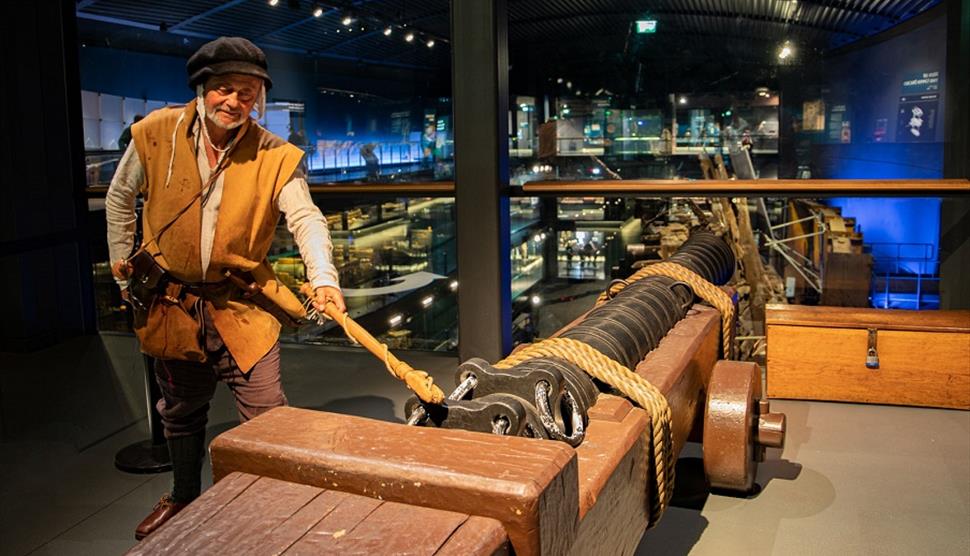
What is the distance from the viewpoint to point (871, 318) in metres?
3.18

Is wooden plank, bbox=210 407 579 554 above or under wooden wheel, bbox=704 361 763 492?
above

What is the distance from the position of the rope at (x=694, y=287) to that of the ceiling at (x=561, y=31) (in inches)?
53.0

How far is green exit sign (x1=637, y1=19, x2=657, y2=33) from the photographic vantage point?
3.86m

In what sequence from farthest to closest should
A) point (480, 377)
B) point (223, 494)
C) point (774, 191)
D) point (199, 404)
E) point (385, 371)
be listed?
point (385, 371) → point (774, 191) → point (199, 404) → point (480, 377) → point (223, 494)

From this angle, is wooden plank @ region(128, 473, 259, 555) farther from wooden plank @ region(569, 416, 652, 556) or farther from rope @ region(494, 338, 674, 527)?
rope @ region(494, 338, 674, 527)

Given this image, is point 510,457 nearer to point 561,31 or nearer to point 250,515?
point 250,515

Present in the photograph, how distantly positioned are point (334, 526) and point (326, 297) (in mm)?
967

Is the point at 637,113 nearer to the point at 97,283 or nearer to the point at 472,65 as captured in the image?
the point at 472,65

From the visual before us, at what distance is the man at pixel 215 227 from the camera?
1994 mm

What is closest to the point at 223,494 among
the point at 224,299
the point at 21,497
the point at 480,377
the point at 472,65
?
the point at 480,377

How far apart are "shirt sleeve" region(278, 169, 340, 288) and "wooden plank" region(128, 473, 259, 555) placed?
0.92 meters

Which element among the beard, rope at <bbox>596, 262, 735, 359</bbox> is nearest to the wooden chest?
rope at <bbox>596, 262, 735, 359</bbox>

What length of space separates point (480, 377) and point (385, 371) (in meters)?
2.19

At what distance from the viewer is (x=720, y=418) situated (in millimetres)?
2033
